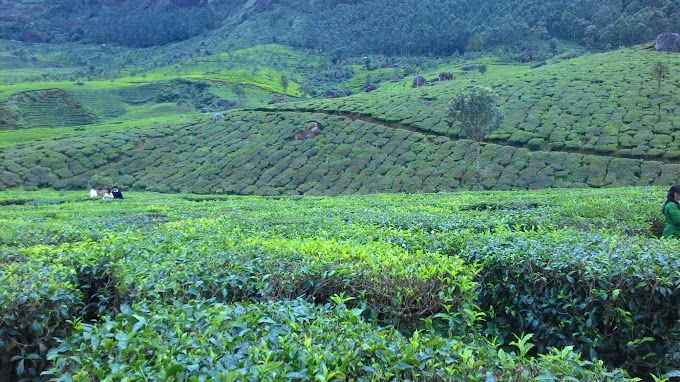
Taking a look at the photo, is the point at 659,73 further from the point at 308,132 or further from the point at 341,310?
the point at 341,310

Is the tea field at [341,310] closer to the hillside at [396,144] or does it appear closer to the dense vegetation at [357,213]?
the dense vegetation at [357,213]

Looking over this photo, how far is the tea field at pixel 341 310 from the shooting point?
3.11 metres

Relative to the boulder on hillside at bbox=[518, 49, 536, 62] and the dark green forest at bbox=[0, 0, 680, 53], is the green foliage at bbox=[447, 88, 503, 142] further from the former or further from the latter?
the dark green forest at bbox=[0, 0, 680, 53]

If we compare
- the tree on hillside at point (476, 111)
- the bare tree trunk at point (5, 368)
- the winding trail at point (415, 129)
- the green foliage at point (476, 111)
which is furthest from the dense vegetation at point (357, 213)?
the green foliage at point (476, 111)

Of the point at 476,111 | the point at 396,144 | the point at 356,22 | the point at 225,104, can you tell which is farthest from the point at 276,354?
the point at 356,22

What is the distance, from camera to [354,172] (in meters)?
33.9

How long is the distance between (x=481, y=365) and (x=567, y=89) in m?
46.2

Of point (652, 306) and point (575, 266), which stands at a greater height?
point (575, 266)

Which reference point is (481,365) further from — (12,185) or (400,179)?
(12,185)

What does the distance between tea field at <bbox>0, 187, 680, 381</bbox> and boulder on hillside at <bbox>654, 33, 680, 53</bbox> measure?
62171mm

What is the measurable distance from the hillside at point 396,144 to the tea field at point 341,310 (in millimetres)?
24649

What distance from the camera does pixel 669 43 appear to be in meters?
54.7

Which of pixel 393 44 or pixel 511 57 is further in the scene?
pixel 393 44

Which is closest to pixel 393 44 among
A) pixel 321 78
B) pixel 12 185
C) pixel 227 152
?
pixel 321 78
